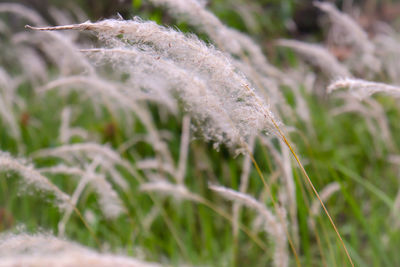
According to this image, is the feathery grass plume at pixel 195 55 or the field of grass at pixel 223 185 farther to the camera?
the field of grass at pixel 223 185

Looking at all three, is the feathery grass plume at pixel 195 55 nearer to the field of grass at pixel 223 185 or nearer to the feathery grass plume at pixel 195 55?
the feathery grass plume at pixel 195 55

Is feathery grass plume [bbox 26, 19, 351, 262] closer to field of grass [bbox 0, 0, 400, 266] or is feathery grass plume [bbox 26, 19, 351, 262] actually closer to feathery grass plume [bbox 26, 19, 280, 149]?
feathery grass plume [bbox 26, 19, 280, 149]

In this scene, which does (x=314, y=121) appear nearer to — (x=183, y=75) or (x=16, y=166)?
(x=183, y=75)

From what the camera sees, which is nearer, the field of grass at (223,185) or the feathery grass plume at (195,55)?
the feathery grass plume at (195,55)

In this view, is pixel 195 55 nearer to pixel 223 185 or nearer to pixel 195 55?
pixel 195 55

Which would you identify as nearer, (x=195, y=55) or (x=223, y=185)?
(x=195, y=55)

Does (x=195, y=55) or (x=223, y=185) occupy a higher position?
(x=195, y=55)

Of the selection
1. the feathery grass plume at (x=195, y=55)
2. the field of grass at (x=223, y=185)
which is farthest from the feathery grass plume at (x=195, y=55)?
the field of grass at (x=223, y=185)

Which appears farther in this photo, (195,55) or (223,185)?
(223,185)

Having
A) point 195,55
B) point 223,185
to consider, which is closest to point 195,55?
point 195,55
